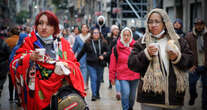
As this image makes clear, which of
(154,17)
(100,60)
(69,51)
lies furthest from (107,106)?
(154,17)

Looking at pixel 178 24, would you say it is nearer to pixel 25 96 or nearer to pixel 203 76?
pixel 203 76

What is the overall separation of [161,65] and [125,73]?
130 inches

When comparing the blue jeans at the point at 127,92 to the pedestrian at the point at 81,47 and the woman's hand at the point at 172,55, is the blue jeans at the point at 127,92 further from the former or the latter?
the pedestrian at the point at 81,47

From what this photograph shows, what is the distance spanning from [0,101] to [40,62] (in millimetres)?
5547

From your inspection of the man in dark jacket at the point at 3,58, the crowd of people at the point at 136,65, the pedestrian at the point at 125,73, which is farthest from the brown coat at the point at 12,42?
the crowd of people at the point at 136,65

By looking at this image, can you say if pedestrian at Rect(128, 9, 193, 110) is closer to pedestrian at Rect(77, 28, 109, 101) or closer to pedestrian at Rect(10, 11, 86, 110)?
pedestrian at Rect(10, 11, 86, 110)

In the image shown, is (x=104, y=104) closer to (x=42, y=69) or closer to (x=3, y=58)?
(x=3, y=58)

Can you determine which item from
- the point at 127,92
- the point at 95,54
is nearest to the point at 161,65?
the point at 127,92

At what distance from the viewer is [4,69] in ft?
23.7

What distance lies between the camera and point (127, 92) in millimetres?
7285

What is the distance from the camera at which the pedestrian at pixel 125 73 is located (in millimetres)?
7332

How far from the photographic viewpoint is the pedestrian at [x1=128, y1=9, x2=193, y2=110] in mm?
4074

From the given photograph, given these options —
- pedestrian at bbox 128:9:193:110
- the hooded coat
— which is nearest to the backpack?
pedestrian at bbox 128:9:193:110

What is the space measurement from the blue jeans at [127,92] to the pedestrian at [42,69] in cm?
288
